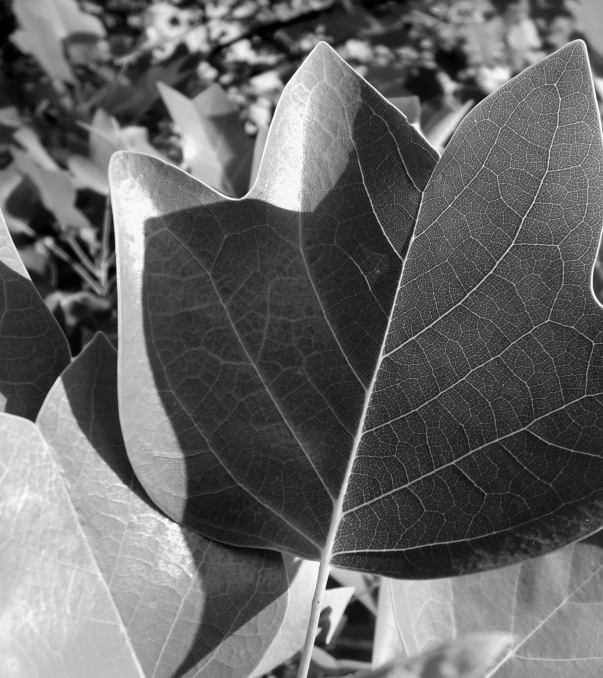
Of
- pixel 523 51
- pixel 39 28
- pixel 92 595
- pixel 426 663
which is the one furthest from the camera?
pixel 523 51

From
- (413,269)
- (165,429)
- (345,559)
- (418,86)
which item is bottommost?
(345,559)

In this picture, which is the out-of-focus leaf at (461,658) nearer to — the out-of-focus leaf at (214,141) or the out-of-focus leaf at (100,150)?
the out-of-focus leaf at (214,141)

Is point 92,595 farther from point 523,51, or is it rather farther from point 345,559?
point 523,51

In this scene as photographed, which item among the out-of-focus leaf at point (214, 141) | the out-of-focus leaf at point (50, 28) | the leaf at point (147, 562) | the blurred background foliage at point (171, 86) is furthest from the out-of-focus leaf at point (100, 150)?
the leaf at point (147, 562)

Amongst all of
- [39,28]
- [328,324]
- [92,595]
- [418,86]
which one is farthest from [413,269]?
[418,86]

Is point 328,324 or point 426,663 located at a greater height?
point 328,324

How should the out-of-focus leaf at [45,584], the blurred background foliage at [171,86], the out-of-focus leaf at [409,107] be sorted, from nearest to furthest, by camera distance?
the out-of-focus leaf at [45,584]
the out-of-focus leaf at [409,107]
the blurred background foliage at [171,86]

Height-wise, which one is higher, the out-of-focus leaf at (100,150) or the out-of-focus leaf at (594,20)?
the out-of-focus leaf at (594,20)
